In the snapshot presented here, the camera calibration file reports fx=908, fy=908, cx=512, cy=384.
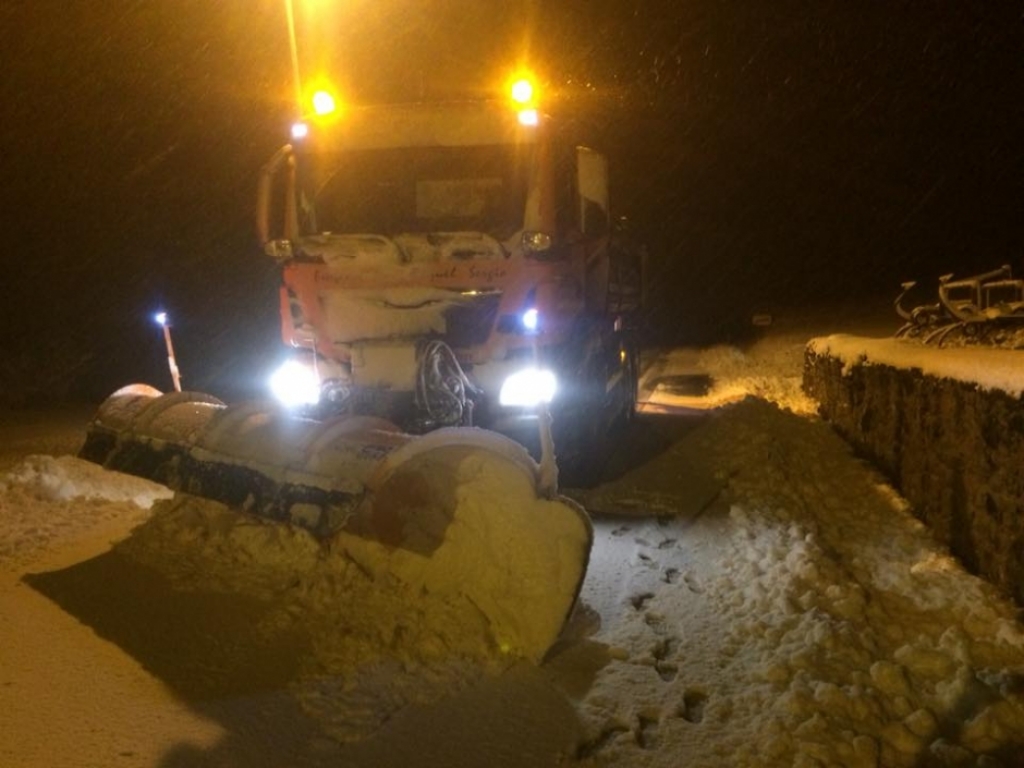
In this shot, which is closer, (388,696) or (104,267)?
(388,696)

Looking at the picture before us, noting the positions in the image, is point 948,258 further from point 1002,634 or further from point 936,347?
point 1002,634

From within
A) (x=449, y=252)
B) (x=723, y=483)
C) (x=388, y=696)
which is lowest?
(x=388, y=696)

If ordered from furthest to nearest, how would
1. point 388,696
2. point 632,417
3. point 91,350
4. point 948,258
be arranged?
point 948,258
point 91,350
point 632,417
point 388,696

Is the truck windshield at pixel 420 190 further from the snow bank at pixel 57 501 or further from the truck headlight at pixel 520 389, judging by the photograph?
the snow bank at pixel 57 501

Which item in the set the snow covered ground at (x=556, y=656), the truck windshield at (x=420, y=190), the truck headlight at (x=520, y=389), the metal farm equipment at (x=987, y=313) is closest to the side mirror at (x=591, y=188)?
the truck windshield at (x=420, y=190)

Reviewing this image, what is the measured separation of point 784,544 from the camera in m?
5.95

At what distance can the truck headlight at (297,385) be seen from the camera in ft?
24.6

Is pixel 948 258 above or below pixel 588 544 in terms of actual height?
above

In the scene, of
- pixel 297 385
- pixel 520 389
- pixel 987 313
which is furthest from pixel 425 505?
pixel 987 313

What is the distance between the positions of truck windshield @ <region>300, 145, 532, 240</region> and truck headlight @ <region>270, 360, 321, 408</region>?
1.18m

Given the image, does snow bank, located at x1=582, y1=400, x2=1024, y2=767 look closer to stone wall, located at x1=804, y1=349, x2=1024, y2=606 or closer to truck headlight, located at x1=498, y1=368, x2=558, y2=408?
stone wall, located at x1=804, y1=349, x2=1024, y2=606

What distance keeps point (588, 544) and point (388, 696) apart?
118 centimetres

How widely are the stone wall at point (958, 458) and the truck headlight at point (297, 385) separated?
4.67 m

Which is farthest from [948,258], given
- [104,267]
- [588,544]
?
[588,544]
